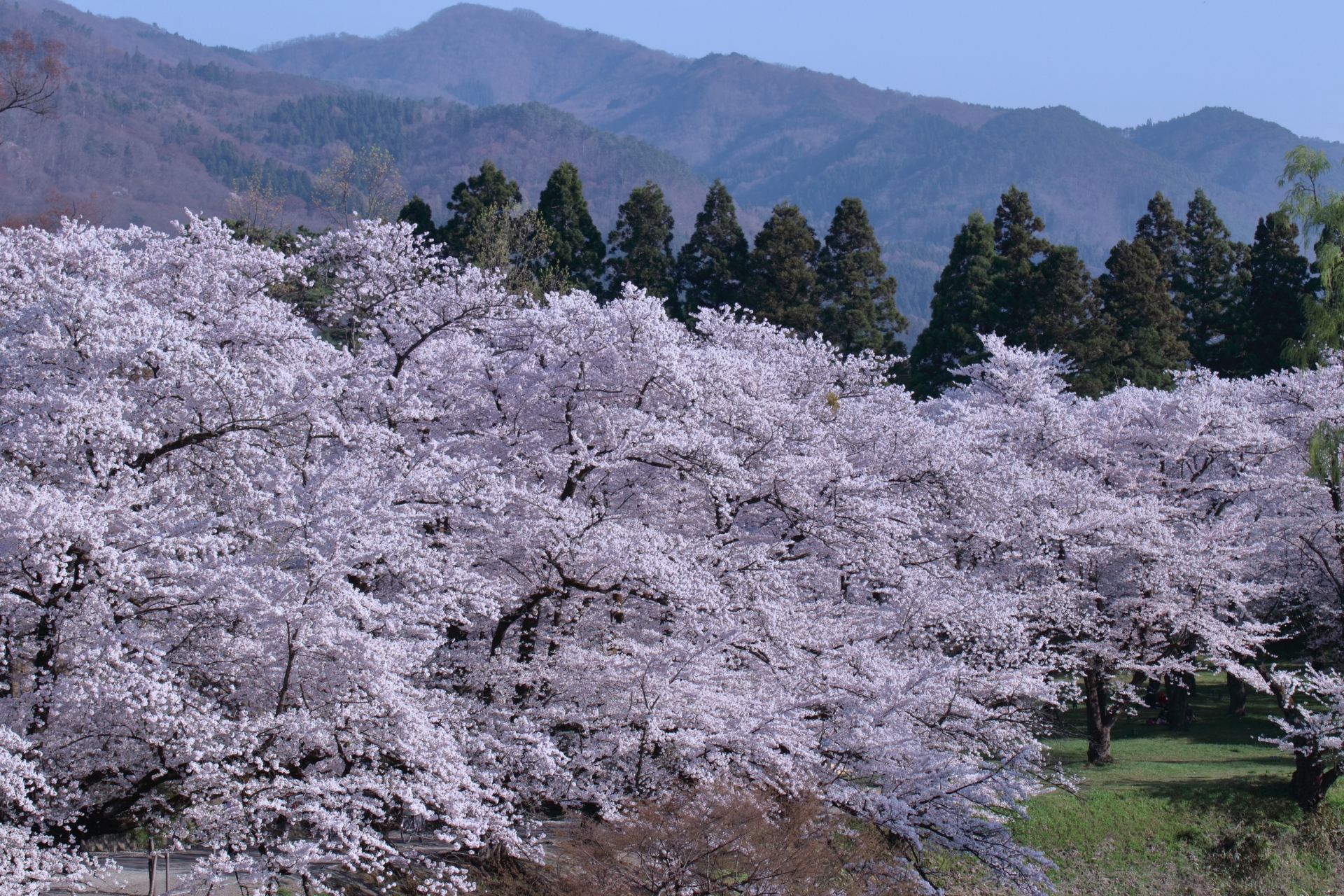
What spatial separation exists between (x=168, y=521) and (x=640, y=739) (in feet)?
17.1

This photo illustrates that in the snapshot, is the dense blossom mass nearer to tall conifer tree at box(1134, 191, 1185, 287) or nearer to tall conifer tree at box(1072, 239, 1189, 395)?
tall conifer tree at box(1072, 239, 1189, 395)

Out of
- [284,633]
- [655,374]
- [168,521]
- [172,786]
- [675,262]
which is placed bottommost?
[172,786]

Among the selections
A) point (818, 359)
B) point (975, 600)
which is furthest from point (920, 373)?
point (975, 600)

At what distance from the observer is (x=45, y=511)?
836 centimetres

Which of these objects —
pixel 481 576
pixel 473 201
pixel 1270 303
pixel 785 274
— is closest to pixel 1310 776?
pixel 481 576

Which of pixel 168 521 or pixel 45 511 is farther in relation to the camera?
pixel 168 521

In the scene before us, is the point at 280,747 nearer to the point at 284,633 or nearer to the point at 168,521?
the point at 284,633

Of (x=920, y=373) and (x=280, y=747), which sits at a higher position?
(x=920, y=373)

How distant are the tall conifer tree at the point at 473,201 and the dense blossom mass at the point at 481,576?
61.3 ft

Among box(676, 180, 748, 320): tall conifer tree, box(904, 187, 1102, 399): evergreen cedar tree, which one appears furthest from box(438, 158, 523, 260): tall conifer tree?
box(904, 187, 1102, 399): evergreen cedar tree

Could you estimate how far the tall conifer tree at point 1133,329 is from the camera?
32.5 metres

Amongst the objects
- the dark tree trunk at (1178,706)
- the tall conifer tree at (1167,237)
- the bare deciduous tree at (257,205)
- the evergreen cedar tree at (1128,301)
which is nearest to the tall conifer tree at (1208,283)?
the evergreen cedar tree at (1128,301)

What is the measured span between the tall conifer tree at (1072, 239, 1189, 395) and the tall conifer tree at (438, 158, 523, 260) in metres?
19.8

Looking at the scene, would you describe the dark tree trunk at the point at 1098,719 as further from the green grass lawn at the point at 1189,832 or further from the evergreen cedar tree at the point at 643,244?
the evergreen cedar tree at the point at 643,244
